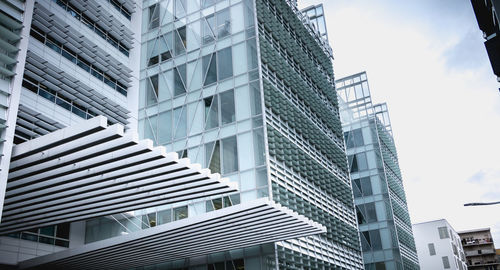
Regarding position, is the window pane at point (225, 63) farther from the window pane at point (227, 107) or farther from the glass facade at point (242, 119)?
the window pane at point (227, 107)

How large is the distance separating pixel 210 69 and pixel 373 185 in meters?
25.1

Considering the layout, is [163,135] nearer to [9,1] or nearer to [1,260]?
[1,260]

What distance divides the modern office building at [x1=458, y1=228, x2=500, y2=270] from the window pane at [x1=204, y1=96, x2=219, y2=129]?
117m

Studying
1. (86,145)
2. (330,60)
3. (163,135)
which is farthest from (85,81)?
(330,60)

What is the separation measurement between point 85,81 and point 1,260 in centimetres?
1162

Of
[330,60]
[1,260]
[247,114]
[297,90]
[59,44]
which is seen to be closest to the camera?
[1,260]

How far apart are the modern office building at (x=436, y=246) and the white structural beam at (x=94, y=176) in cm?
6634

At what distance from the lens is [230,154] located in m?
27.3

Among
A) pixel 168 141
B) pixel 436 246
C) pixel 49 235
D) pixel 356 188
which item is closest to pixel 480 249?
pixel 436 246


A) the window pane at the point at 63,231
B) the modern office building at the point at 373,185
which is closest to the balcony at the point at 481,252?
the modern office building at the point at 373,185

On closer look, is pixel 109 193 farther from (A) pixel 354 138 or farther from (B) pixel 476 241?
(B) pixel 476 241

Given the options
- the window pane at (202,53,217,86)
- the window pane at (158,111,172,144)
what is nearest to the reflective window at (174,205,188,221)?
the window pane at (158,111,172,144)

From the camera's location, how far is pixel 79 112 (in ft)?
99.9

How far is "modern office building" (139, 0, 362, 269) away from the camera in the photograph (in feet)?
88.6
